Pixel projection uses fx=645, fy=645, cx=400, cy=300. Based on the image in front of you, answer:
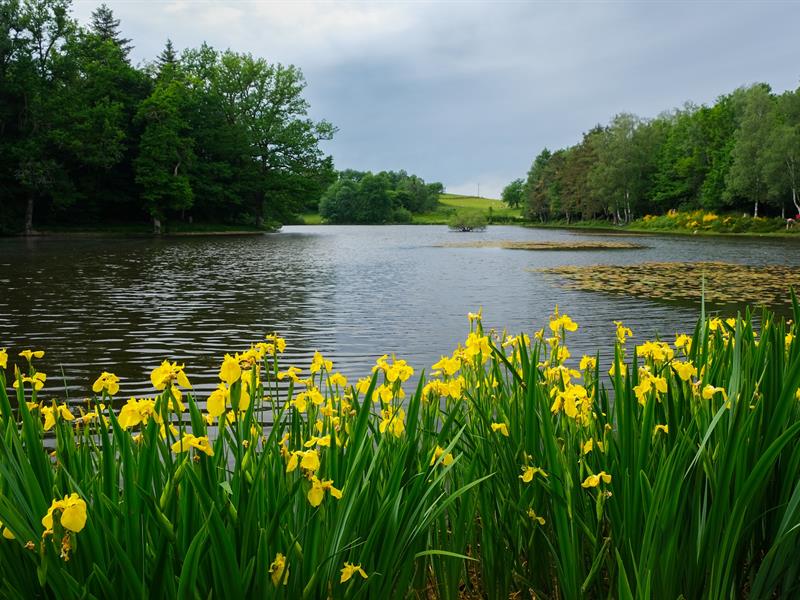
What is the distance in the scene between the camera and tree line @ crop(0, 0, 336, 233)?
141 ft

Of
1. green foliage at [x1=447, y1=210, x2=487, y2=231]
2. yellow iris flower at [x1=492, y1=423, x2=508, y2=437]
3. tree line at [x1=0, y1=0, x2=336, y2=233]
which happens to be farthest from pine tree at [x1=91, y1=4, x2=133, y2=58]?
yellow iris flower at [x1=492, y1=423, x2=508, y2=437]

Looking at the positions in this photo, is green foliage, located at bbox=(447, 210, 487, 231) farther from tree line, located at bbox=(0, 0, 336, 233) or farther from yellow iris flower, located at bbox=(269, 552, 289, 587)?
yellow iris flower, located at bbox=(269, 552, 289, 587)

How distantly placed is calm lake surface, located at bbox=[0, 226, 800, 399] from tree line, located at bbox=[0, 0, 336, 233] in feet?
75.2

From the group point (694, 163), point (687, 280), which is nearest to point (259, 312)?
point (687, 280)

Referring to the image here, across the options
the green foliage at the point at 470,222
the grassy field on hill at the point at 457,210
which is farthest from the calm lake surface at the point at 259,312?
the grassy field on hill at the point at 457,210

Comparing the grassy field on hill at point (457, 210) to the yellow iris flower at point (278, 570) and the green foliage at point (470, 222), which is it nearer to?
the green foliage at point (470, 222)

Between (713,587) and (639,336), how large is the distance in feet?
31.4

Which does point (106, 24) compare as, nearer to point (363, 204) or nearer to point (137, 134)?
point (137, 134)

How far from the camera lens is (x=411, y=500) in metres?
1.92

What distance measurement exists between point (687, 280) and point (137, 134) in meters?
48.5

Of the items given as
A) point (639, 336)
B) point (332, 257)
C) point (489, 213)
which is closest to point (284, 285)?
point (639, 336)

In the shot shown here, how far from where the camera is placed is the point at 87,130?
4522cm

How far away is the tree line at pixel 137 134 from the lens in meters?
43.0

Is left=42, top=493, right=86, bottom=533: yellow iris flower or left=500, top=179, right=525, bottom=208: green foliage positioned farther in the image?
left=500, top=179, right=525, bottom=208: green foliage
